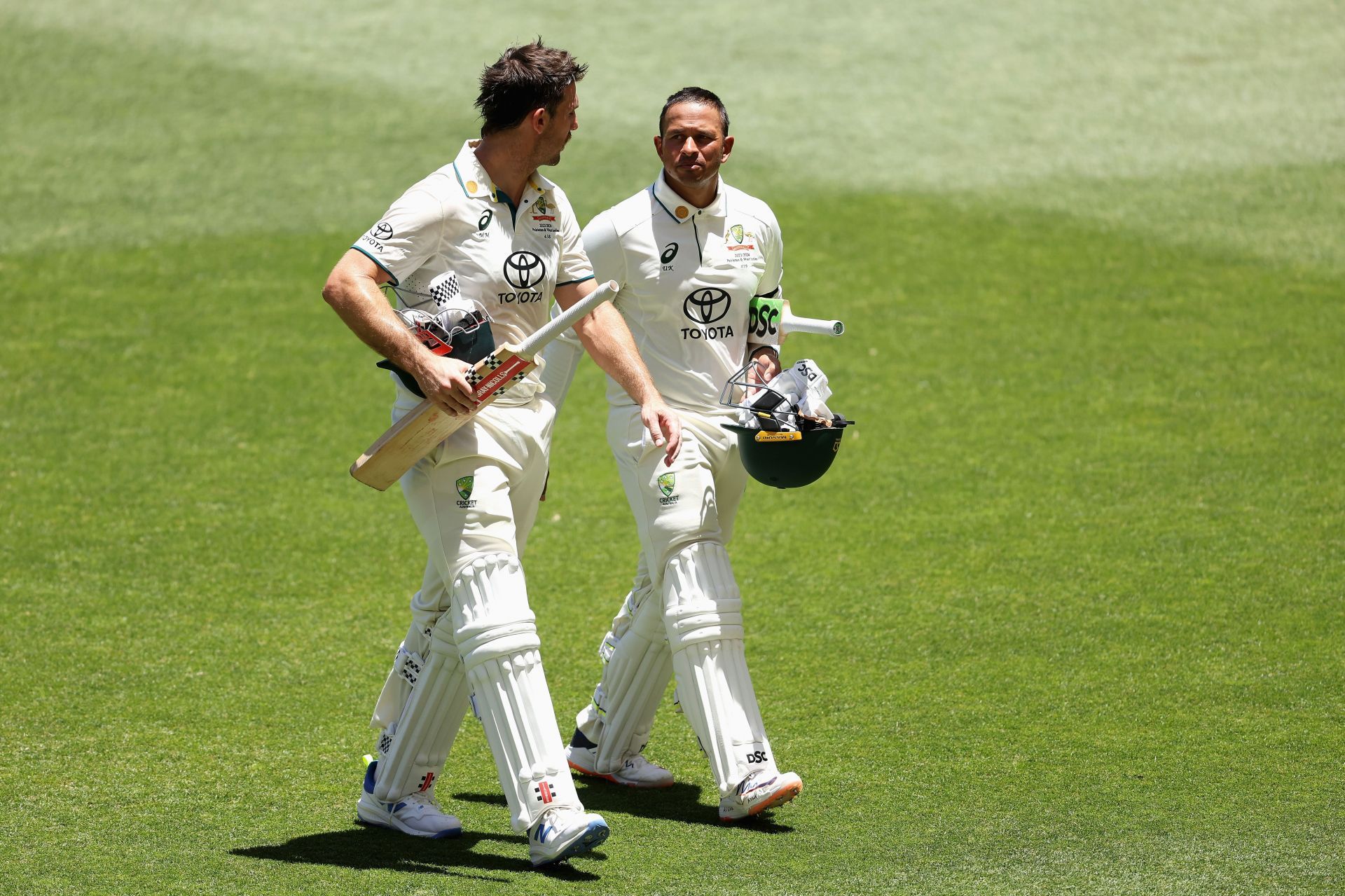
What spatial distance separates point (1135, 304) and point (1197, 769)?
19.8 ft

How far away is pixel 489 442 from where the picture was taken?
4156mm

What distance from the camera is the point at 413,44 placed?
14.7 m

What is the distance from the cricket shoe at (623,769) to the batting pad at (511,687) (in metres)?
0.84

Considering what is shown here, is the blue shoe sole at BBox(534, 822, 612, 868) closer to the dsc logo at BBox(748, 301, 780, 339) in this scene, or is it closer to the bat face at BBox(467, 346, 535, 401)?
the bat face at BBox(467, 346, 535, 401)

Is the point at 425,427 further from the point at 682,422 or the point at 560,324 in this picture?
the point at 682,422

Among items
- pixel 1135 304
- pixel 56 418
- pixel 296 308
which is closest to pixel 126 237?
pixel 296 308

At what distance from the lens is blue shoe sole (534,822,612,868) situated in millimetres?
3830

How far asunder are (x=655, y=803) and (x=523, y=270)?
5.84 feet

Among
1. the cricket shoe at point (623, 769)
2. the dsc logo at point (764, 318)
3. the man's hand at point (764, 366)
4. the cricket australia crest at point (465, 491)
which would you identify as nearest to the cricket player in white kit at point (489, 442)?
the cricket australia crest at point (465, 491)

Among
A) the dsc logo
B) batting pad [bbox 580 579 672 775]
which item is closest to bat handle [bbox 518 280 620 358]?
the dsc logo

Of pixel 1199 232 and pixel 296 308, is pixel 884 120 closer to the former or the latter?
pixel 1199 232

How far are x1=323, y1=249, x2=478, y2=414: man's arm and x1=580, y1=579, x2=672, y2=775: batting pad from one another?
48.6 inches

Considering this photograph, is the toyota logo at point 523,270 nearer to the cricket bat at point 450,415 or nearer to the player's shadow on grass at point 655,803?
the cricket bat at point 450,415

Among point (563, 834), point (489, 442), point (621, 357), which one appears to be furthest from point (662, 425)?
point (563, 834)
